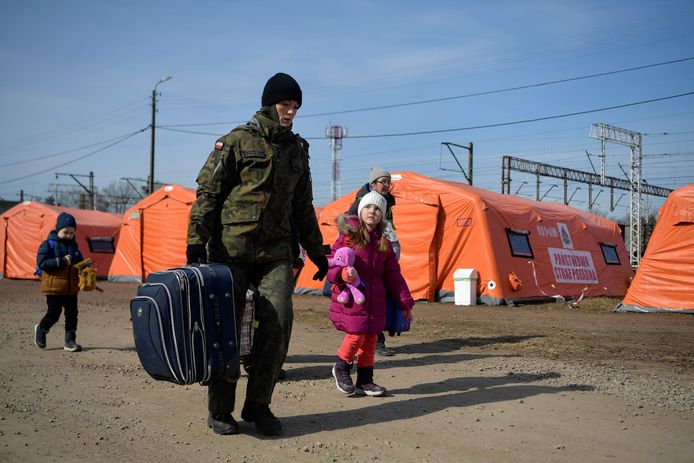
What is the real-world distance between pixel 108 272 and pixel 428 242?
54.0 ft

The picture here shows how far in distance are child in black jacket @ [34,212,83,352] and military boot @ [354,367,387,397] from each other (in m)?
4.18

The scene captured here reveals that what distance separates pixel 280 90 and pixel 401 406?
251cm

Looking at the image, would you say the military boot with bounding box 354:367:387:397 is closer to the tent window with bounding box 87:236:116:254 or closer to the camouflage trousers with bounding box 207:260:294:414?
the camouflage trousers with bounding box 207:260:294:414

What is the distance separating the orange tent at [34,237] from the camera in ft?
88.8

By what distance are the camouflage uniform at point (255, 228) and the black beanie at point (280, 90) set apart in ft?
0.26

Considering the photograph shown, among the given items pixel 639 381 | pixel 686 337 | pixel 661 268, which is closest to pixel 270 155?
pixel 639 381

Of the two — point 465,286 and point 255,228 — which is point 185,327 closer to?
point 255,228

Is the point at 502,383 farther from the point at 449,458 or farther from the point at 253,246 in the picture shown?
the point at 253,246

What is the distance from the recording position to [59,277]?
8.32 meters

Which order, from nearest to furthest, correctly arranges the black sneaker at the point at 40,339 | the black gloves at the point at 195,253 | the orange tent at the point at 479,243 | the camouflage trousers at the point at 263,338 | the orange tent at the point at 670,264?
the black gloves at the point at 195,253 → the camouflage trousers at the point at 263,338 → the black sneaker at the point at 40,339 → the orange tent at the point at 670,264 → the orange tent at the point at 479,243

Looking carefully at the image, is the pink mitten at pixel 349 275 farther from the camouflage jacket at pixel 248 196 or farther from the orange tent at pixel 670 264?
the orange tent at pixel 670 264

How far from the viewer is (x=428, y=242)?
16.6m

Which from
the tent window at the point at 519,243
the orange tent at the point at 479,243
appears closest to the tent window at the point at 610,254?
the orange tent at the point at 479,243

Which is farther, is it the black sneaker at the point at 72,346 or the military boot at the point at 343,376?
the black sneaker at the point at 72,346
